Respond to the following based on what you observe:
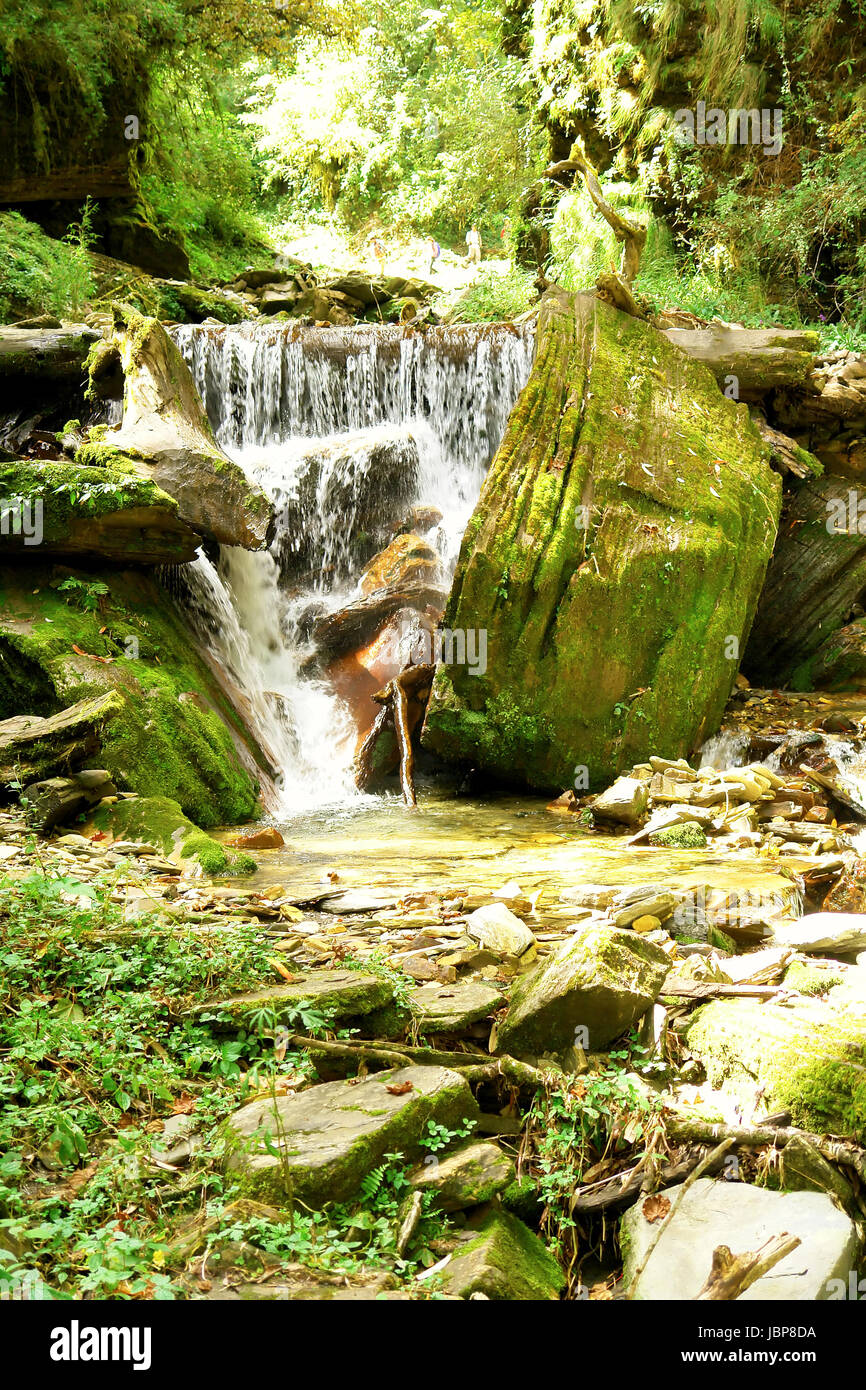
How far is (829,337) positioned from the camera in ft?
36.6

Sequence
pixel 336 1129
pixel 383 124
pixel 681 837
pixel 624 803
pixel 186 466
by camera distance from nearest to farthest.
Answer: pixel 336 1129 → pixel 681 837 → pixel 624 803 → pixel 186 466 → pixel 383 124

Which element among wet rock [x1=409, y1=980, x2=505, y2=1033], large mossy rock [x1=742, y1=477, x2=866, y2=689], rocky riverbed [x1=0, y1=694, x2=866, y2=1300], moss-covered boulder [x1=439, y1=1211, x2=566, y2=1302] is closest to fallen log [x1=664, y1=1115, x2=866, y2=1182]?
rocky riverbed [x1=0, y1=694, x2=866, y2=1300]

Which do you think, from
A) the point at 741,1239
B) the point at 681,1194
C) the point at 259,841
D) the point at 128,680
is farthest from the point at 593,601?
Answer: the point at 741,1239

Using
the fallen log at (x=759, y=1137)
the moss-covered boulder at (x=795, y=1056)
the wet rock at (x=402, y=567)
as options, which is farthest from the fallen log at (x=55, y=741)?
the wet rock at (x=402, y=567)

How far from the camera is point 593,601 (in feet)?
22.0

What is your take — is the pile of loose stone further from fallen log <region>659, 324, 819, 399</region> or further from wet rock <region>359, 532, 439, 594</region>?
fallen log <region>659, 324, 819, 399</region>

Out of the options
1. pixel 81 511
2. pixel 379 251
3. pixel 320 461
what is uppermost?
pixel 379 251

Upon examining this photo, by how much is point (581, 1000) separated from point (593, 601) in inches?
171

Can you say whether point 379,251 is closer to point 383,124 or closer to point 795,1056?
point 383,124

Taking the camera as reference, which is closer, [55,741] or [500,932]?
[500,932]

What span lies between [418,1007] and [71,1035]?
965 mm

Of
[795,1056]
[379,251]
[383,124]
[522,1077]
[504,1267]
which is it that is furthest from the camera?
[383,124]
